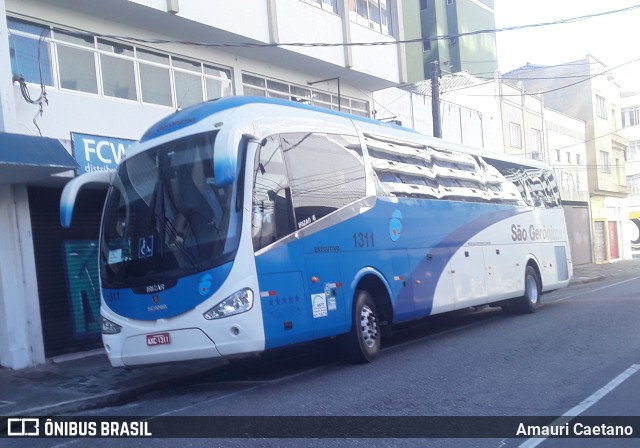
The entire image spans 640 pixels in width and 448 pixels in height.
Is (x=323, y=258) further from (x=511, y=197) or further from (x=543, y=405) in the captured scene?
(x=511, y=197)

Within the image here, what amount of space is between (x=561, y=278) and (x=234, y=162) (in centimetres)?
1275

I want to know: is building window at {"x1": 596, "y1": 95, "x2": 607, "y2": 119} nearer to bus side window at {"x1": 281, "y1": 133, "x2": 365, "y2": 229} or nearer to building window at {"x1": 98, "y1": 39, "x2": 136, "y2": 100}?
building window at {"x1": 98, "y1": 39, "x2": 136, "y2": 100}

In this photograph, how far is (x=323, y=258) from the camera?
969 cm

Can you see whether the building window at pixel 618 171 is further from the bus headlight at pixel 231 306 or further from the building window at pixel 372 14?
the bus headlight at pixel 231 306

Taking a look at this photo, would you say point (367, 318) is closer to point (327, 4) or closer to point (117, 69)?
point (117, 69)

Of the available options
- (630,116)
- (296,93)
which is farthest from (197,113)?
(630,116)

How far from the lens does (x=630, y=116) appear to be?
60.3 metres

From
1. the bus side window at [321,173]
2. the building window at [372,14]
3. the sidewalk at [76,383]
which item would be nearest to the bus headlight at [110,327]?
the sidewalk at [76,383]

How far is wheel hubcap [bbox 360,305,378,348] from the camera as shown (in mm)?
10398

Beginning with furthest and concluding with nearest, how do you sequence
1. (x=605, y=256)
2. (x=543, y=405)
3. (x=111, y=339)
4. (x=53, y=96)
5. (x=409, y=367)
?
(x=605, y=256) < (x=53, y=96) < (x=409, y=367) < (x=111, y=339) < (x=543, y=405)

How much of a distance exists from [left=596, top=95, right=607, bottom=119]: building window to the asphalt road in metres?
35.4

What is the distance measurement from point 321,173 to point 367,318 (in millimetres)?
2242

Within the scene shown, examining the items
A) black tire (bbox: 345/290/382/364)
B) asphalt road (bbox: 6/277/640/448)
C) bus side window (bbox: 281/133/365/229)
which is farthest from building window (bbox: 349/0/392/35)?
black tire (bbox: 345/290/382/364)

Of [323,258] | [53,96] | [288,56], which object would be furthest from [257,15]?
[323,258]
